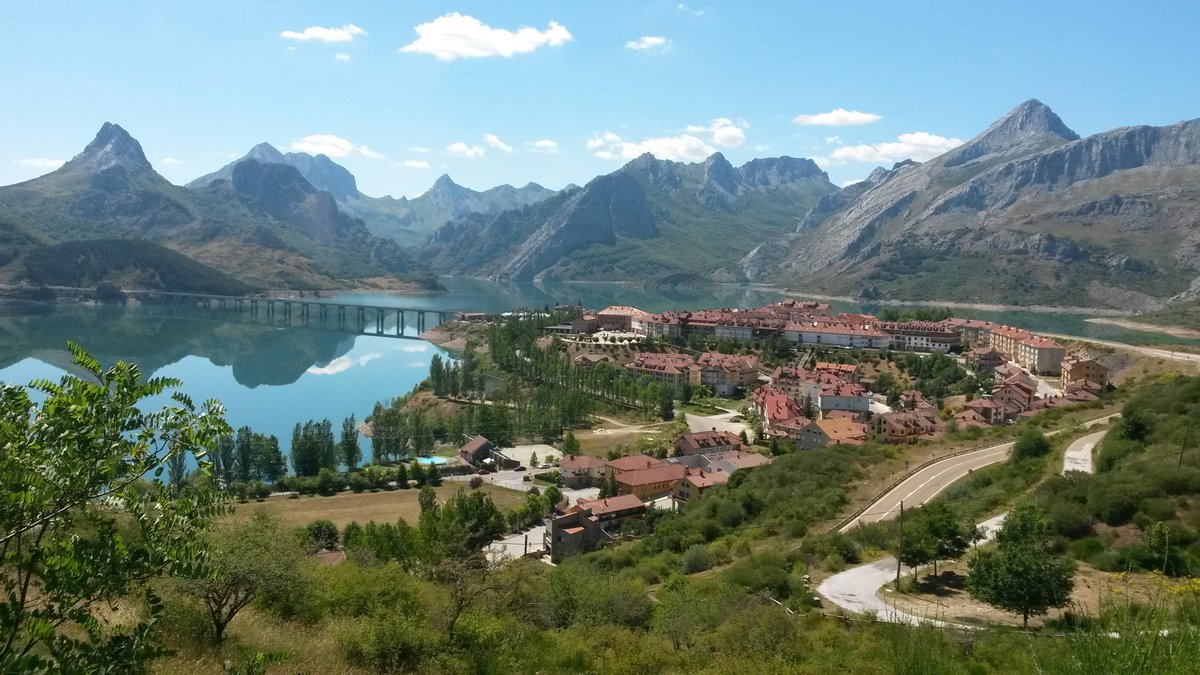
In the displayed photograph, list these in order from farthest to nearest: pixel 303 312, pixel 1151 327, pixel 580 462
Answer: pixel 303 312, pixel 1151 327, pixel 580 462

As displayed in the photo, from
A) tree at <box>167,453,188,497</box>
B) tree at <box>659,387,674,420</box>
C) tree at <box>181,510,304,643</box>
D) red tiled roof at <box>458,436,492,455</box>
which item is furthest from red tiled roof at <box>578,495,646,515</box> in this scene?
tree at <box>659,387,674,420</box>

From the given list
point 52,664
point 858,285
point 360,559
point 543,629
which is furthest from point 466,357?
point 858,285

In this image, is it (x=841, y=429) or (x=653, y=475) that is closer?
(x=653, y=475)

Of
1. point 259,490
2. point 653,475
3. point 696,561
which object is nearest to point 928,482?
point 696,561

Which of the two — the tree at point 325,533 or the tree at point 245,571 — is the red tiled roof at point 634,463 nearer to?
the tree at point 325,533

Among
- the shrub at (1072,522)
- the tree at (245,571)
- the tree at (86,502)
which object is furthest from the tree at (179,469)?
the shrub at (1072,522)

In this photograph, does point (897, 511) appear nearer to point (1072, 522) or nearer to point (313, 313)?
point (1072, 522)

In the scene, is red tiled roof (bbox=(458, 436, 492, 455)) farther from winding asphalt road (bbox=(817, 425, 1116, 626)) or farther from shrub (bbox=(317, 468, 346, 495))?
winding asphalt road (bbox=(817, 425, 1116, 626))
